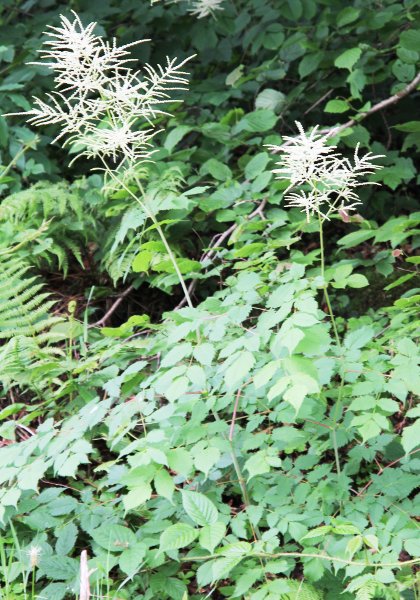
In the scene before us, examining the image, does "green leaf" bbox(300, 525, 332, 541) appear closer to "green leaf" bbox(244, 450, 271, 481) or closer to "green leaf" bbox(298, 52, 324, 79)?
"green leaf" bbox(244, 450, 271, 481)

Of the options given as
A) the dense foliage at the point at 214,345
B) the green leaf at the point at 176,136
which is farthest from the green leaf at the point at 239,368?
the green leaf at the point at 176,136

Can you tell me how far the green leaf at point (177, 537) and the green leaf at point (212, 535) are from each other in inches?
1.2

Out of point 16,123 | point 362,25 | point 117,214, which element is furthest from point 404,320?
point 16,123

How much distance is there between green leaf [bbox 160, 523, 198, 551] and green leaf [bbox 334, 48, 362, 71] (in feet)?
8.07

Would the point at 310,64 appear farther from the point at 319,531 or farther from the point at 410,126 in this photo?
the point at 319,531

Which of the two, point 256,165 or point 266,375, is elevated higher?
point 266,375

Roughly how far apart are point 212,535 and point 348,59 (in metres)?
2.52

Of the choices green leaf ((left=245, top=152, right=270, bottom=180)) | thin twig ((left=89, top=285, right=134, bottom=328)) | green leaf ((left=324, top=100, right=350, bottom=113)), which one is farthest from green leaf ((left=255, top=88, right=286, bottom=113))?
thin twig ((left=89, top=285, right=134, bottom=328))

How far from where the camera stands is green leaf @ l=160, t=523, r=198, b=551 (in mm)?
2266

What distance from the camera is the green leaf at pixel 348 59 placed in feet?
12.7

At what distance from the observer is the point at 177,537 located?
7.48 feet

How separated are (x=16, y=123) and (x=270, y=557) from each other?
9.96 ft

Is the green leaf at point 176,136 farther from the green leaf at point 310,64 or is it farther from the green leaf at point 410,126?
the green leaf at point 410,126

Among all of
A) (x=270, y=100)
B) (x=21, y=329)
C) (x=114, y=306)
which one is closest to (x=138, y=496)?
(x=21, y=329)
